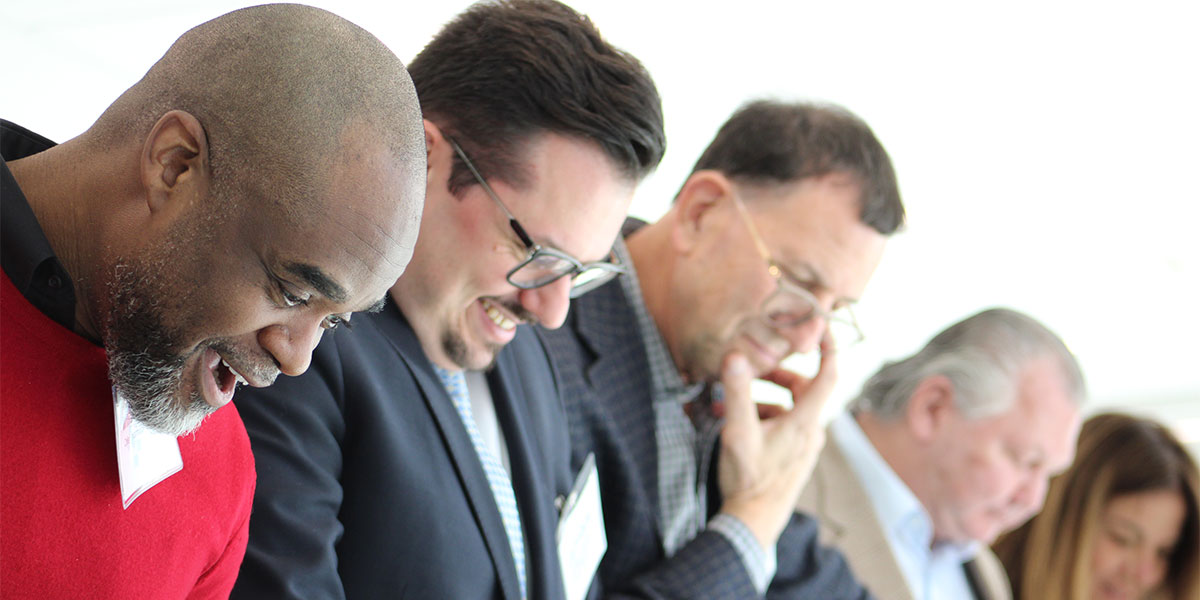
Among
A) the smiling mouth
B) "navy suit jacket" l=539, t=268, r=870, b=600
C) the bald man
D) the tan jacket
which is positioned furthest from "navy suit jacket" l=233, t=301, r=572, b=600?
the tan jacket

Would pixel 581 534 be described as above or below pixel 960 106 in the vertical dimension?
below

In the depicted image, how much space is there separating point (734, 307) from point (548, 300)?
85cm

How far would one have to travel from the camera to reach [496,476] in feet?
4.85

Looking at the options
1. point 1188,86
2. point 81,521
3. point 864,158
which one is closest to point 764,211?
point 864,158

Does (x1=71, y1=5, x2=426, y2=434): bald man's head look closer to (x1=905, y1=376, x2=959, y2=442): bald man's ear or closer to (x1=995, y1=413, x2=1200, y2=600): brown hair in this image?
(x1=905, y1=376, x2=959, y2=442): bald man's ear

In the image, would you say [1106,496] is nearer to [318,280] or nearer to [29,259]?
[318,280]

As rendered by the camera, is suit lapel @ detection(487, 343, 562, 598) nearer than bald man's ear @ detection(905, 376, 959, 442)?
Yes

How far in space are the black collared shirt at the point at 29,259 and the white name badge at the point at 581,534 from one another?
97cm

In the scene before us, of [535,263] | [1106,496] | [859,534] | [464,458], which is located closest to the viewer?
[464,458]

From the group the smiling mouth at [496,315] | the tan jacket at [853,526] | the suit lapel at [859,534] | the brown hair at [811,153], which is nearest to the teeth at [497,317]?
the smiling mouth at [496,315]

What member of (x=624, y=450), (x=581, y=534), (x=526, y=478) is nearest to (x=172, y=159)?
(x=526, y=478)

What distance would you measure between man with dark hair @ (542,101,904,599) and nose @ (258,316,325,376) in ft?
3.67

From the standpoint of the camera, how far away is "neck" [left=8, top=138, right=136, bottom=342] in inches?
34.8

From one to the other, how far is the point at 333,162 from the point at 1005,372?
115 inches
